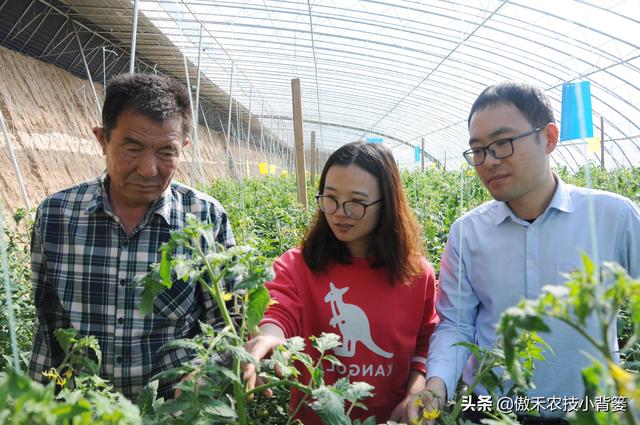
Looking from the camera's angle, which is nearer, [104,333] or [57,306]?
[104,333]

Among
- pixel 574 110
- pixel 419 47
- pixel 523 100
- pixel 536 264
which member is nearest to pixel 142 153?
pixel 523 100

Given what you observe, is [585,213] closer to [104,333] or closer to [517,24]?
[104,333]

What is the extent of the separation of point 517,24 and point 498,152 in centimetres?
1080

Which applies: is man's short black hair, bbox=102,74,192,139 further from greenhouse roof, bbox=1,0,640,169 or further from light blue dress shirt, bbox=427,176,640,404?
greenhouse roof, bbox=1,0,640,169

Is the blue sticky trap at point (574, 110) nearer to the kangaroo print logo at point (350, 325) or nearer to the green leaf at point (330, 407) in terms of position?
the kangaroo print logo at point (350, 325)

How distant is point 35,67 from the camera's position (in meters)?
10.5

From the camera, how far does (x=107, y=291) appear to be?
153cm

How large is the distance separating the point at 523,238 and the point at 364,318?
587mm

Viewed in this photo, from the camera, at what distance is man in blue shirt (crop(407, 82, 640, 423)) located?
4.91ft

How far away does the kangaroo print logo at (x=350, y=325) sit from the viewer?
61.0 inches

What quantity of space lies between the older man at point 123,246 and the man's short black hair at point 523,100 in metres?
0.97

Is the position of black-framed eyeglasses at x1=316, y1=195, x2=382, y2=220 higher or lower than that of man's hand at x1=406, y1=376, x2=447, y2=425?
higher

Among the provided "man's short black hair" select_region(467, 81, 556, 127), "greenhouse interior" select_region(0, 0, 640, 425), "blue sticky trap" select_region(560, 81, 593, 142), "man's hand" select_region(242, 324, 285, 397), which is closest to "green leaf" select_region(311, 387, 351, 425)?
"greenhouse interior" select_region(0, 0, 640, 425)

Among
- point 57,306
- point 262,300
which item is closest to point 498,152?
point 262,300
